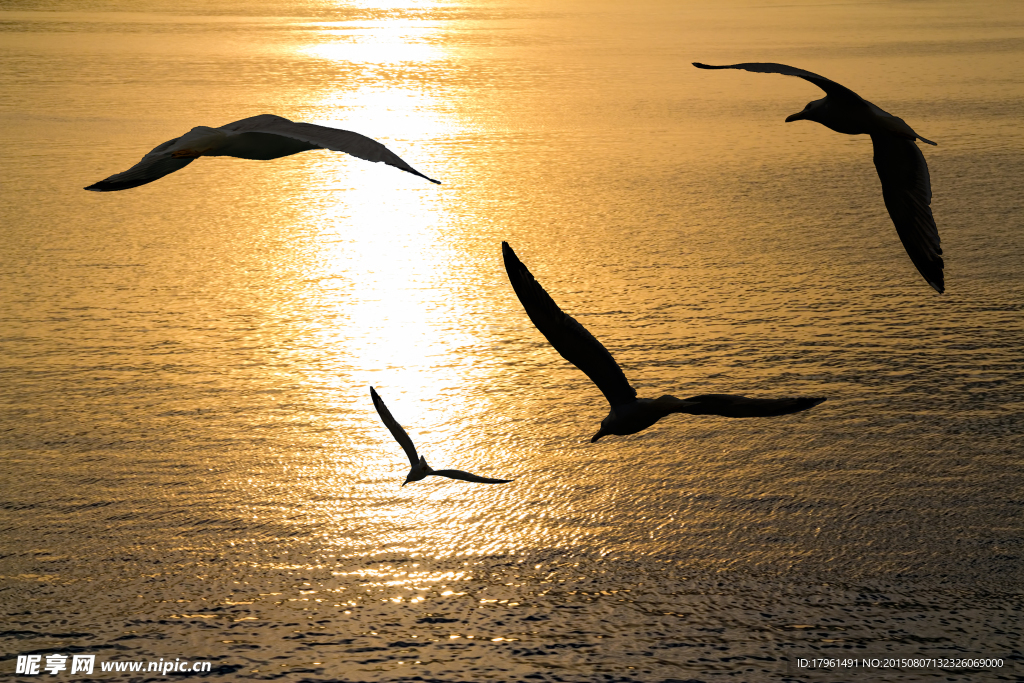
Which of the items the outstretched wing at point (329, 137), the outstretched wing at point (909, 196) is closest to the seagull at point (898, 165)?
the outstretched wing at point (909, 196)

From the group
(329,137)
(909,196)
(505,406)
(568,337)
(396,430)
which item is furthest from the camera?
(505,406)

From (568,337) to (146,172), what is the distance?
122 centimetres

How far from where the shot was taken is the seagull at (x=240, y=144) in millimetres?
2736

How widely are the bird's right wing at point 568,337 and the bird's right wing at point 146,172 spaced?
0.94 m

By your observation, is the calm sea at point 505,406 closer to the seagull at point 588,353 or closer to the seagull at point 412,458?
the seagull at point 412,458

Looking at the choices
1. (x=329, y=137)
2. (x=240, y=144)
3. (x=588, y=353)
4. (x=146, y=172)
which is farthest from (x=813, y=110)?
(x=146, y=172)

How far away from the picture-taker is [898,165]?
372 centimetres

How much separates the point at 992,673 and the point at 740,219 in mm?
6891

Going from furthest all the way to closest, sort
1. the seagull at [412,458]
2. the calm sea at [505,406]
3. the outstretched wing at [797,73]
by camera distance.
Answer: the calm sea at [505,406] < the seagull at [412,458] < the outstretched wing at [797,73]

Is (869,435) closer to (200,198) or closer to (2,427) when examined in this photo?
(2,427)

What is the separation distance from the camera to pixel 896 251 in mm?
10461

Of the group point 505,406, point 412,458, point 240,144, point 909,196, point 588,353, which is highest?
point 240,144

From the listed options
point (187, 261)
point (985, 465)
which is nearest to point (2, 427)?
point (187, 261)

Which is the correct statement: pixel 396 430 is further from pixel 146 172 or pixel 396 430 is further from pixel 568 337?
pixel 146 172
